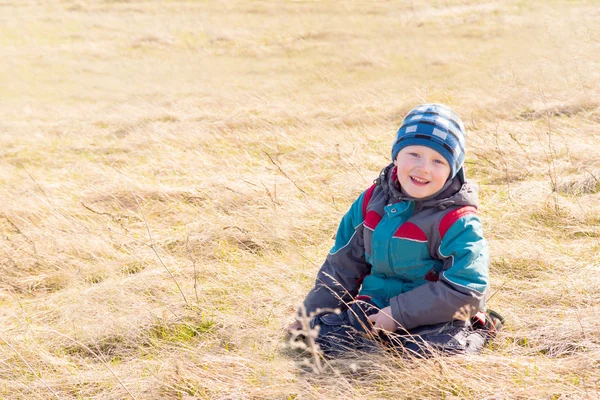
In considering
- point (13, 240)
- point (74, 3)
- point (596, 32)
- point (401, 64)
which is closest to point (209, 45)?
point (401, 64)

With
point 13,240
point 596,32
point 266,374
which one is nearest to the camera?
point 266,374

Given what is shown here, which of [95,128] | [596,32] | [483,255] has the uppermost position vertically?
[596,32]

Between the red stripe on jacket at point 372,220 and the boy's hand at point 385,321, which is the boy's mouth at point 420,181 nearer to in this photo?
the red stripe on jacket at point 372,220

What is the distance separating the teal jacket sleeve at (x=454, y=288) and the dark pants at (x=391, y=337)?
0.23 feet

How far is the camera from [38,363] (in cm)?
320

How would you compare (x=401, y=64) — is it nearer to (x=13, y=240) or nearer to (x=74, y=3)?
(x=13, y=240)

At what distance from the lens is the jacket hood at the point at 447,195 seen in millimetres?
2957

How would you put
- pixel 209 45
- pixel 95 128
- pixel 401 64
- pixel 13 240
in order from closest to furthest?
pixel 13 240
pixel 95 128
pixel 401 64
pixel 209 45

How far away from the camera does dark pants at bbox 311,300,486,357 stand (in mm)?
2834

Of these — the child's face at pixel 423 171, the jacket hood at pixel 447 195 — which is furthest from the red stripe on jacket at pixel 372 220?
the child's face at pixel 423 171

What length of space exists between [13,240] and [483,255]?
3749 mm

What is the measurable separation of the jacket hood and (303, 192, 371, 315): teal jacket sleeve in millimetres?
211

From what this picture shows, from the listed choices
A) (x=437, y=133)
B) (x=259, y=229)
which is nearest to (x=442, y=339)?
(x=437, y=133)

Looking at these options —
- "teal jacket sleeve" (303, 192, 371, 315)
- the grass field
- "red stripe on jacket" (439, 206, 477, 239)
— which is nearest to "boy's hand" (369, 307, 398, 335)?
the grass field
